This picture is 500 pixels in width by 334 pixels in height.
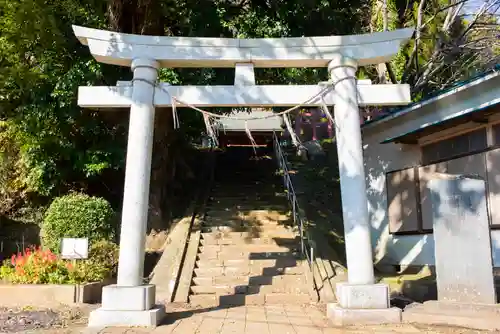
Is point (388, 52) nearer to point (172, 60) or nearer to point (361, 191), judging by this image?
point (361, 191)

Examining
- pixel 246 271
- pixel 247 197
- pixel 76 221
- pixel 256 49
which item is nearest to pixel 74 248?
pixel 76 221

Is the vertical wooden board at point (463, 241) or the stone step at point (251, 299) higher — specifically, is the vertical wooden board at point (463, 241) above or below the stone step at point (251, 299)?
above

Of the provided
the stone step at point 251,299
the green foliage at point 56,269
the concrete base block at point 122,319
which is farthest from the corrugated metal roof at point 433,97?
the green foliage at point 56,269

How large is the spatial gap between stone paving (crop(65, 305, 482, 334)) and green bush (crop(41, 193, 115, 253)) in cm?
→ 299

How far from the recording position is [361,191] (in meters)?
7.41

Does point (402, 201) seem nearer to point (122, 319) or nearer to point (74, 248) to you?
point (122, 319)

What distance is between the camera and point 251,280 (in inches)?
369

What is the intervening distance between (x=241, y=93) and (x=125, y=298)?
3.87 meters

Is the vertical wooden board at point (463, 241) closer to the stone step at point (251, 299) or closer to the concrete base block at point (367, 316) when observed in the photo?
the concrete base block at point (367, 316)

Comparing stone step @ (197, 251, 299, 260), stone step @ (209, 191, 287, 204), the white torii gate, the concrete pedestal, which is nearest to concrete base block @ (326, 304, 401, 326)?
the white torii gate

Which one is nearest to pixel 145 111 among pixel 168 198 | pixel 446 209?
pixel 446 209

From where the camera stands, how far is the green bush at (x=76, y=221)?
9.57 meters

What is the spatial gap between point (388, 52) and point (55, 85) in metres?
6.94

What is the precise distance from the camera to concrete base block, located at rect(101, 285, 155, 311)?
6.79m
